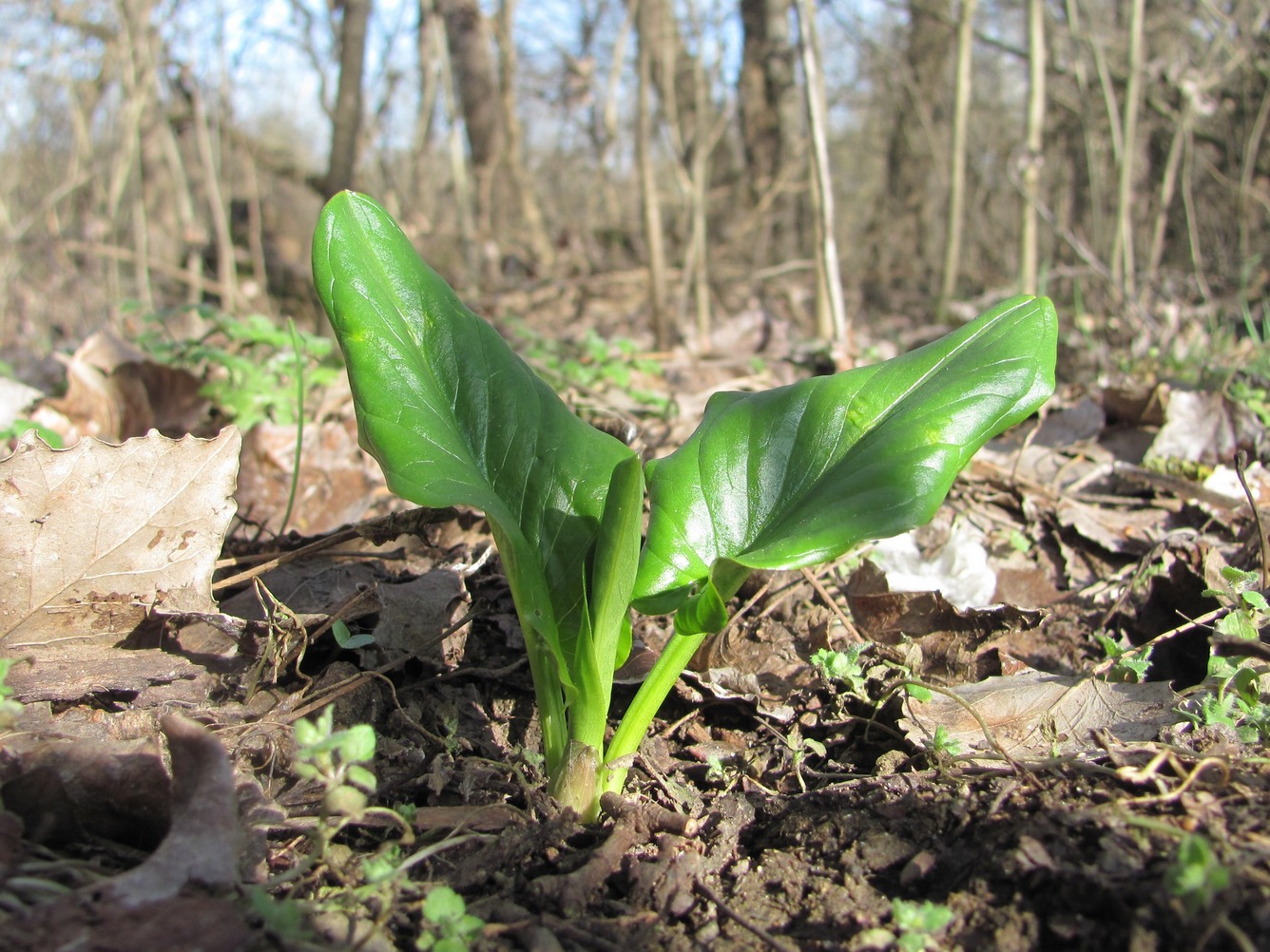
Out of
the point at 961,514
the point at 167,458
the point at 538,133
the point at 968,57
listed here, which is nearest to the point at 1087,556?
the point at 961,514

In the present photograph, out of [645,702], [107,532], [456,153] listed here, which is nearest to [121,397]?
[107,532]

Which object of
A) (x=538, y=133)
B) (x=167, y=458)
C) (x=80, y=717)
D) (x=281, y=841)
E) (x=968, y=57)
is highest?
(x=538, y=133)

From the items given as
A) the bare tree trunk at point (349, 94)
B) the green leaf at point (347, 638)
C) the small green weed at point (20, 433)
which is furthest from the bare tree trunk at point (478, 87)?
the green leaf at point (347, 638)

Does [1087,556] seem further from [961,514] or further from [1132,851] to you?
[1132,851]

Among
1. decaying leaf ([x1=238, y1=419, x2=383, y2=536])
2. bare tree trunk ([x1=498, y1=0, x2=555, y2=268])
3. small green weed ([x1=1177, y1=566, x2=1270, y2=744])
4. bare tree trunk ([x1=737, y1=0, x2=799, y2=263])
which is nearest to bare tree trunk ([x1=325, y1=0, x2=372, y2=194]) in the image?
bare tree trunk ([x1=498, y1=0, x2=555, y2=268])

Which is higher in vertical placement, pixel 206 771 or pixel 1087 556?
pixel 206 771

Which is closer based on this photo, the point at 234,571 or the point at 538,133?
the point at 234,571
